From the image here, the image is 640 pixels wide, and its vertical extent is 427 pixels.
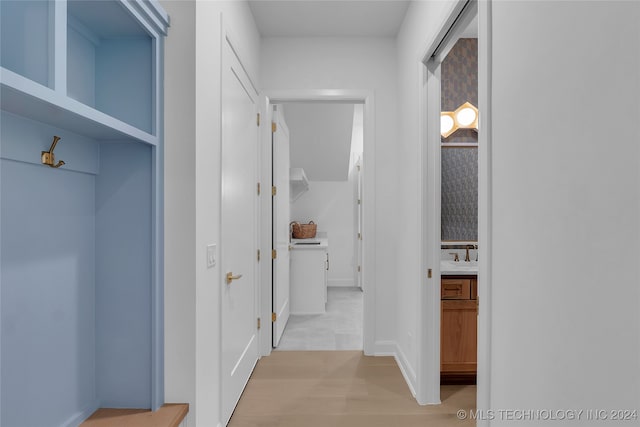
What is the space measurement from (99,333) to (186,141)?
817mm

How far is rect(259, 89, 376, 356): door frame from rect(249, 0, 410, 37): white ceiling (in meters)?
0.49

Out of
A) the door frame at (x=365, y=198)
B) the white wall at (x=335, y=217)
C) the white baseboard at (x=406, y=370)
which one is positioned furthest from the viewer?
the white wall at (x=335, y=217)

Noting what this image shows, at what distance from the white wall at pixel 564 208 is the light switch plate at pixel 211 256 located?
117cm

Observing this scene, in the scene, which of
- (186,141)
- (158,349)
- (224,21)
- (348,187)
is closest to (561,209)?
(186,141)

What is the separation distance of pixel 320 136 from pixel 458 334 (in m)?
3.22

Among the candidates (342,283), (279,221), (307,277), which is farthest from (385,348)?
(342,283)

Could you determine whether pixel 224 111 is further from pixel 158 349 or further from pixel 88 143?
pixel 158 349

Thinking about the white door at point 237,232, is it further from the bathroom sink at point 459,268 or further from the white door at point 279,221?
the bathroom sink at point 459,268

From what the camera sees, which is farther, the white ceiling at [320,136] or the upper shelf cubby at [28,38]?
the white ceiling at [320,136]

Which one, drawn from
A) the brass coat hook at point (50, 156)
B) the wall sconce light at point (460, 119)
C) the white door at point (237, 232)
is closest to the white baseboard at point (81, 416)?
the white door at point (237, 232)

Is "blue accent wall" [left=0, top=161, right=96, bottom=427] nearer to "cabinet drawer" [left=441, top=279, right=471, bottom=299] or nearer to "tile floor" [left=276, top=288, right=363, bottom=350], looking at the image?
"cabinet drawer" [left=441, top=279, right=471, bottom=299]

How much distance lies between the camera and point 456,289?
2.51 metres

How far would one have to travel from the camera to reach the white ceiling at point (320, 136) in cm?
451

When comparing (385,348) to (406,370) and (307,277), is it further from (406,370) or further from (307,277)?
(307,277)
